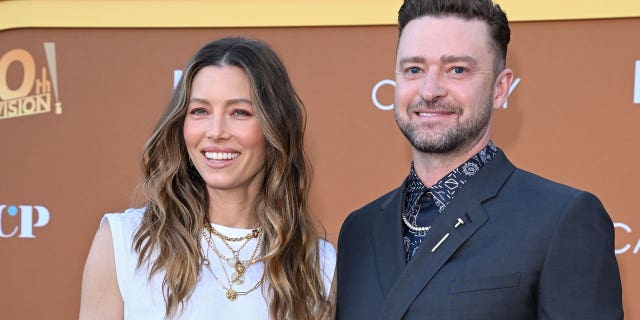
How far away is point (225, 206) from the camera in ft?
8.19

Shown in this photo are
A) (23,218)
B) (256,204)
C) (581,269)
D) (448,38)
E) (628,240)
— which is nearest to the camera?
(581,269)

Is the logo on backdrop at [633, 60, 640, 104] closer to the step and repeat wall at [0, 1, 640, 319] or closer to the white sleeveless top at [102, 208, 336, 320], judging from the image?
the step and repeat wall at [0, 1, 640, 319]

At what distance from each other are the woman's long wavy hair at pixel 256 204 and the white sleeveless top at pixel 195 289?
0.08ft

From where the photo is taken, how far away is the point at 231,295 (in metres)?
2.36

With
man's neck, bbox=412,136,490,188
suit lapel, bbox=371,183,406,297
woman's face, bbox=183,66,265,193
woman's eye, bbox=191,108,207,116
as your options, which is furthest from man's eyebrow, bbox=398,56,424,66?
woman's eye, bbox=191,108,207,116

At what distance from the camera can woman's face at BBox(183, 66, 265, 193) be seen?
2348 millimetres

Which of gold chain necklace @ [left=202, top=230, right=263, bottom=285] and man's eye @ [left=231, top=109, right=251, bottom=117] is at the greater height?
man's eye @ [left=231, top=109, right=251, bottom=117]

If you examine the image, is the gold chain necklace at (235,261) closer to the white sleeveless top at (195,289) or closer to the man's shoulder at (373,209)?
the white sleeveless top at (195,289)

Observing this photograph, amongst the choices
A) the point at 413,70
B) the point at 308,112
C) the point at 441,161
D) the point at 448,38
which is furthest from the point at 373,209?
the point at 308,112

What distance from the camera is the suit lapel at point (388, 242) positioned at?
211 centimetres

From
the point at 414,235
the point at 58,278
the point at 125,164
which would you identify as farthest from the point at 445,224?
the point at 58,278

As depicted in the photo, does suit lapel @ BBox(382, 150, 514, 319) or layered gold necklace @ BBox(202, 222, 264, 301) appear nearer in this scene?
suit lapel @ BBox(382, 150, 514, 319)

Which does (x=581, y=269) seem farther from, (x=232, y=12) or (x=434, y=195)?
(x=232, y=12)

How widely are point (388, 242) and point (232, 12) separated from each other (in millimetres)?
1419
